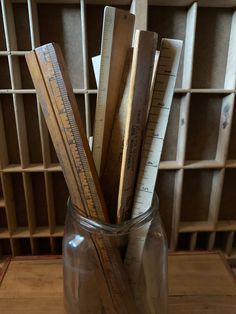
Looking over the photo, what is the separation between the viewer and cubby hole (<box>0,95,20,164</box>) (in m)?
0.74

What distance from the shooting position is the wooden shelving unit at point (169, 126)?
0.68 m

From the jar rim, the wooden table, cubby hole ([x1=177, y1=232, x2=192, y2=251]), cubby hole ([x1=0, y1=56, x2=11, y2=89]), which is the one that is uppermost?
cubby hole ([x1=0, y1=56, x2=11, y2=89])

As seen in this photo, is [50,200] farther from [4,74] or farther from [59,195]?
[4,74]

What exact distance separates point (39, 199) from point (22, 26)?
51 cm

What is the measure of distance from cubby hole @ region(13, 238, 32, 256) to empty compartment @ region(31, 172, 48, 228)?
0.08 m

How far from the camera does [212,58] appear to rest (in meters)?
0.74

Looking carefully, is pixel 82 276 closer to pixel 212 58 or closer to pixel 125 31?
pixel 125 31

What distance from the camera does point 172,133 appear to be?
2.60 ft

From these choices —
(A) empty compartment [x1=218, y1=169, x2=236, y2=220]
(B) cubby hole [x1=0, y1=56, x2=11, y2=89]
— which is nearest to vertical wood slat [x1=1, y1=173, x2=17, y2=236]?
(B) cubby hole [x1=0, y1=56, x2=11, y2=89]

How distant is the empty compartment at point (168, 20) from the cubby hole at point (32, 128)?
15.4 inches

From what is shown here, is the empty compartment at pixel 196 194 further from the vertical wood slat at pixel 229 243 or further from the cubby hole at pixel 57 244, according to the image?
the cubby hole at pixel 57 244

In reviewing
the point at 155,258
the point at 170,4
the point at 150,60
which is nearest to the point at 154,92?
the point at 150,60

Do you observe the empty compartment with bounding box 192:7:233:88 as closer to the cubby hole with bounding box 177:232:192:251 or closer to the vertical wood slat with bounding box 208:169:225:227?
the vertical wood slat with bounding box 208:169:225:227

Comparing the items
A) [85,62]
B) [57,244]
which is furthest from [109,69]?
[57,244]
